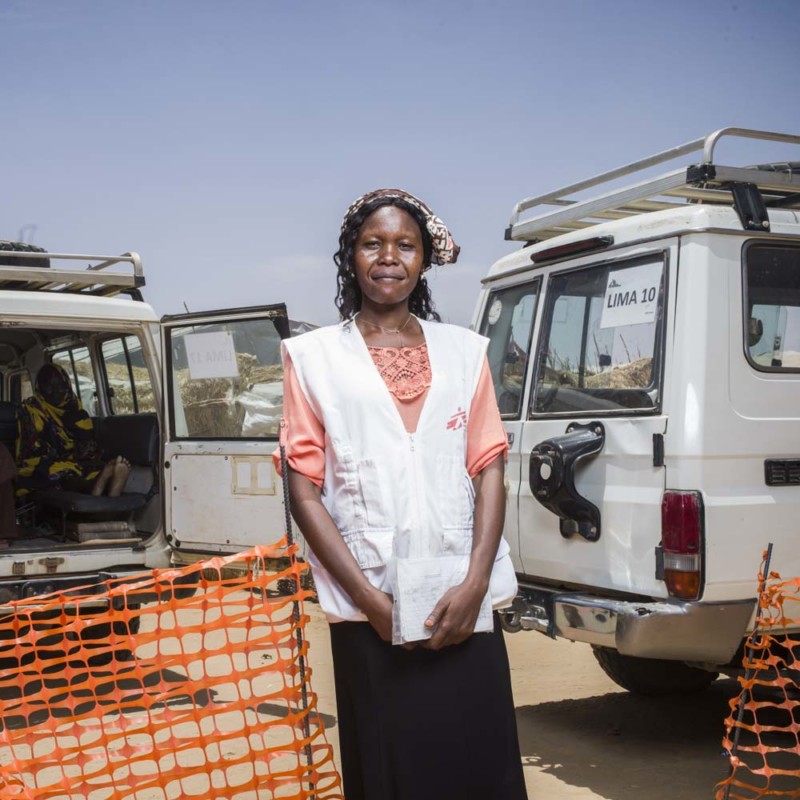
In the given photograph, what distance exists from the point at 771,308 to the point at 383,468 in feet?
8.82

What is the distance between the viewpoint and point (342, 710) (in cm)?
244

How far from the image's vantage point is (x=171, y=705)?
6.54 meters

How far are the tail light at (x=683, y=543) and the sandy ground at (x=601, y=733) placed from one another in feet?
3.25

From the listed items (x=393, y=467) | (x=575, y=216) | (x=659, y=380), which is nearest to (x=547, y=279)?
(x=575, y=216)

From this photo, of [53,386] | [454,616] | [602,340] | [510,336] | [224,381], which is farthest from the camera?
[53,386]

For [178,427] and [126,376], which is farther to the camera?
[126,376]

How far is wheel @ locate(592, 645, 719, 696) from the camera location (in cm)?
579

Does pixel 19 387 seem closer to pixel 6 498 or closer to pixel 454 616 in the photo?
pixel 6 498

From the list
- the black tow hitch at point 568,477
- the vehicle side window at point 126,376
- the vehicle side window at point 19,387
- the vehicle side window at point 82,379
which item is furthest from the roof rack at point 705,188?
the vehicle side window at point 19,387

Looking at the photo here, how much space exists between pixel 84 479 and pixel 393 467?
623cm

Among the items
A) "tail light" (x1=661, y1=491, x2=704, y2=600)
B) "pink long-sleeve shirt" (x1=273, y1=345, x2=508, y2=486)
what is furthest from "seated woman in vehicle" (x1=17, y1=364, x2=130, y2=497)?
"pink long-sleeve shirt" (x1=273, y1=345, x2=508, y2=486)

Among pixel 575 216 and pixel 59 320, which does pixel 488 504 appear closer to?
pixel 575 216

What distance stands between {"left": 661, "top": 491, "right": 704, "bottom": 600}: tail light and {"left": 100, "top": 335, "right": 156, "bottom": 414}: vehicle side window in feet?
14.5

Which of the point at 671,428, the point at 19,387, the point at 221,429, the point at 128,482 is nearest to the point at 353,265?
the point at 671,428
